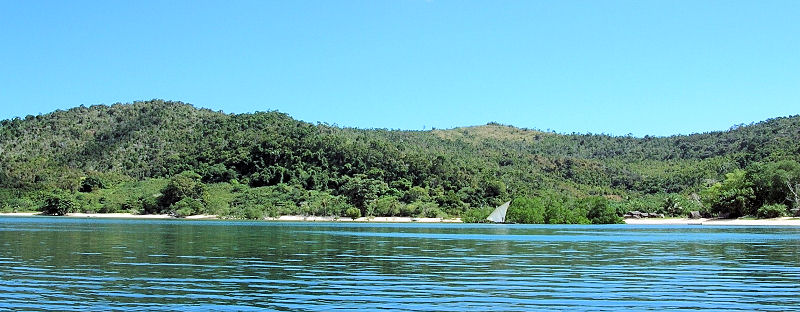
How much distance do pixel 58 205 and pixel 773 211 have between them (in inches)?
5100

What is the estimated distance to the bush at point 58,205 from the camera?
158m

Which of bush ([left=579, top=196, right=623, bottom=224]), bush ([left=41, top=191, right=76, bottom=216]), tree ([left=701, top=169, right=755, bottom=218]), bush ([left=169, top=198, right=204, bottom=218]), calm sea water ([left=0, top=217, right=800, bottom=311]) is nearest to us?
calm sea water ([left=0, top=217, right=800, bottom=311])

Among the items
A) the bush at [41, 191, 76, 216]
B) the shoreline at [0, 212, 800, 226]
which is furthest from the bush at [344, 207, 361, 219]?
the bush at [41, 191, 76, 216]

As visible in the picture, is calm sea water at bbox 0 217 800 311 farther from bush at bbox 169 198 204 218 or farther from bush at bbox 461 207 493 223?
bush at bbox 169 198 204 218

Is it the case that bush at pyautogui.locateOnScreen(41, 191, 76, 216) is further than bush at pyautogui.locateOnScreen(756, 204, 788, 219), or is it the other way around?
bush at pyautogui.locateOnScreen(41, 191, 76, 216)

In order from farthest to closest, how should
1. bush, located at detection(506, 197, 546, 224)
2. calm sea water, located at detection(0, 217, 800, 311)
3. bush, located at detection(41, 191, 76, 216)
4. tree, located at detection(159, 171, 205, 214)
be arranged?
tree, located at detection(159, 171, 205, 214) < bush, located at detection(41, 191, 76, 216) < bush, located at detection(506, 197, 546, 224) < calm sea water, located at detection(0, 217, 800, 311)

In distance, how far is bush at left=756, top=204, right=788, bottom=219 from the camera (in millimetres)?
119188

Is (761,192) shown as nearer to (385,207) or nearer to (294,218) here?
(385,207)

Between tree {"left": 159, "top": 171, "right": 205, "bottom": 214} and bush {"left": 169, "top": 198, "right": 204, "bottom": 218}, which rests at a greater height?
tree {"left": 159, "top": 171, "right": 205, "bottom": 214}

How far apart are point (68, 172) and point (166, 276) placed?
6538 inches

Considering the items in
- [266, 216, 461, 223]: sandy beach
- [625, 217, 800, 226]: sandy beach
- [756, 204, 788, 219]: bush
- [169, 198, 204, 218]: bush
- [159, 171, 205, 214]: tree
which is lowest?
[625, 217, 800, 226]: sandy beach

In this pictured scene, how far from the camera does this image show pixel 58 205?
158 m

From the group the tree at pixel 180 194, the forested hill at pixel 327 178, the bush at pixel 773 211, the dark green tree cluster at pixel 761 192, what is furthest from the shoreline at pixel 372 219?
the tree at pixel 180 194

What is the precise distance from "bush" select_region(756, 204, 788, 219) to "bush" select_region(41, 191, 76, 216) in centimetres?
12700
